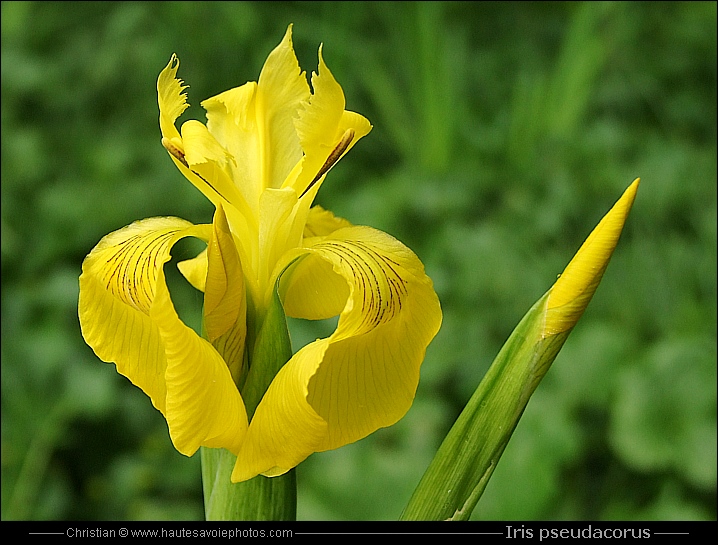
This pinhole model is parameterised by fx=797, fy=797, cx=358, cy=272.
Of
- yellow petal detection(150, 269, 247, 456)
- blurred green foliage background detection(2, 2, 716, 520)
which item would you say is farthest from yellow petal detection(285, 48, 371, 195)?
blurred green foliage background detection(2, 2, 716, 520)

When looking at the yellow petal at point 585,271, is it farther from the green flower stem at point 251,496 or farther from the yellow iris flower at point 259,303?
the green flower stem at point 251,496

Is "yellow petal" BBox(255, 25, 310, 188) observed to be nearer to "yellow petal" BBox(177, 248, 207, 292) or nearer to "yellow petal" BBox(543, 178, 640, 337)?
"yellow petal" BBox(177, 248, 207, 292)

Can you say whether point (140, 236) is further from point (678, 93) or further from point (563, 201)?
point (678, 93)

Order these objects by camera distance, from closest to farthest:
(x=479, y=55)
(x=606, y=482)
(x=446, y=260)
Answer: (x=606, y=482), (x=446, y=260), (x=479, y=55)

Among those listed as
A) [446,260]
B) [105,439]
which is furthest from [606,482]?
[105,439]

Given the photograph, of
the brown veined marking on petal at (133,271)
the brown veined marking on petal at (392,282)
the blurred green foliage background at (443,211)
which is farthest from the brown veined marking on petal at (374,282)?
the blurred green foliage background at (443,211)

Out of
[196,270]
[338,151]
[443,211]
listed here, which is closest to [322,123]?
[338,151]

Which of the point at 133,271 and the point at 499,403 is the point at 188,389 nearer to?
the point at 133,271
